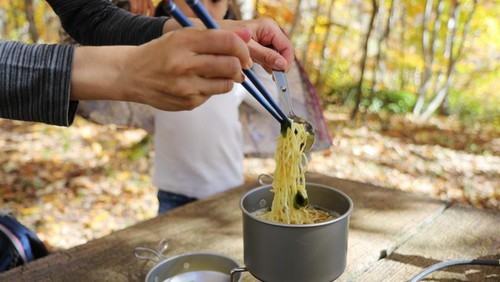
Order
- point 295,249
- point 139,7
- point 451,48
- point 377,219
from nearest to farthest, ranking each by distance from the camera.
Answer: point 295,249 → point 377,219 → point 139,7 → point 451,48

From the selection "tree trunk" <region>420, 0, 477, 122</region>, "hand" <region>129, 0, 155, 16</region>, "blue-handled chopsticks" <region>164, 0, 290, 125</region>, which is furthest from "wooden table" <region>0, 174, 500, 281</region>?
"tree trunk" <region>420, 0, 477, 122</region>

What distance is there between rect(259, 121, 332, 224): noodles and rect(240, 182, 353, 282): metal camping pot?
15 centimetres

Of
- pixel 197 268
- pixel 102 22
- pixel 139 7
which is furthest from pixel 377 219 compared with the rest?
pixel 139 7

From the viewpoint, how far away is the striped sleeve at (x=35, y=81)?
83 cm

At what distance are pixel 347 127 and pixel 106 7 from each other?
21.6ft

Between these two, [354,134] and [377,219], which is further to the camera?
[354,134]

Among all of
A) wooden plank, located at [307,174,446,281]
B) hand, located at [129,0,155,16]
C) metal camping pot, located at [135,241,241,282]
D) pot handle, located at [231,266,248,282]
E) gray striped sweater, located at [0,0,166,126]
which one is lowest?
wooden plank, located at [307,174,446,281]

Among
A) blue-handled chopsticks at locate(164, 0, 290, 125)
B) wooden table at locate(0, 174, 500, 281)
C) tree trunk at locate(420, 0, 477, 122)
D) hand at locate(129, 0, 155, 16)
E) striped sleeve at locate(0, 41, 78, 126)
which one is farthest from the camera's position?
tree trunk at locate(420, 0, 477, 122)

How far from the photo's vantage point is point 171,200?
2459 mm

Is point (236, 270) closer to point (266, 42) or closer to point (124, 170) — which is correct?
point (266, 42)

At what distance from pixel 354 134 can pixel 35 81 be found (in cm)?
687

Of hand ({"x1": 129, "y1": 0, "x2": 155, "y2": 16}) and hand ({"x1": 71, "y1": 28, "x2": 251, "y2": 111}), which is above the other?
hand ({"x1": 129, "y1": 0, "x2": 155, "y2": 16})

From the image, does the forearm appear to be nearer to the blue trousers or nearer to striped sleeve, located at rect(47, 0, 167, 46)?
striped sleeve, located at rect(47, 0, 167, 46)

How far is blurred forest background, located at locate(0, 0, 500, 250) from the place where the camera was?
434 cm
